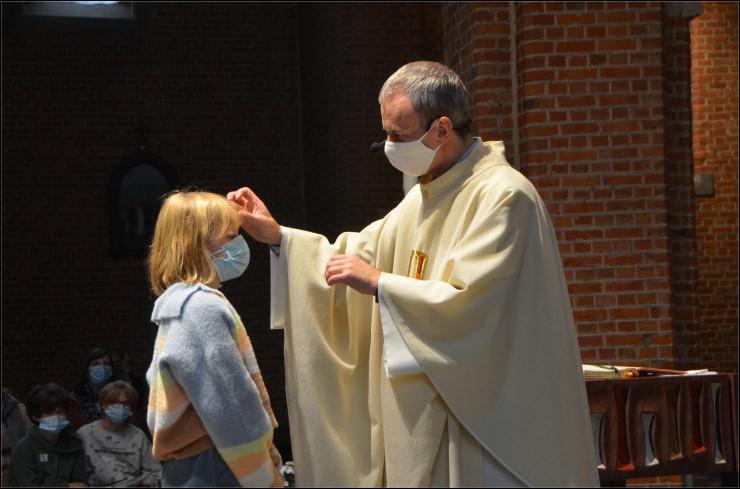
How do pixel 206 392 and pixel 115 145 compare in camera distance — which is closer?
pixel 206 392

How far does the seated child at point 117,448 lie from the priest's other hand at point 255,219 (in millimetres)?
3759

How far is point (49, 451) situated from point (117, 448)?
20.0 inches

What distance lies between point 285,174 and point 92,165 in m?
2.46

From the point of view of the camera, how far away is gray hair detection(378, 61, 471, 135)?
12.1 feet

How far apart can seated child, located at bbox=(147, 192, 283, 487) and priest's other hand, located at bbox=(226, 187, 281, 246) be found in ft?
2.10

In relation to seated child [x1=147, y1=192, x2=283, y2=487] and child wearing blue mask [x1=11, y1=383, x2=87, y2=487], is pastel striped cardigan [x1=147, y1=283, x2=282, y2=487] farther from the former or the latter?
child wearing blue mask [x1=11, y1=383, x2=87, y2=487]

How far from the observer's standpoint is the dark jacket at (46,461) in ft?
23.1

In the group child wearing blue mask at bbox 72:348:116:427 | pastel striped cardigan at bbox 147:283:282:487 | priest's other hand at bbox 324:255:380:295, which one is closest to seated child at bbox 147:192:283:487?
pastel striped cardigan at bbox 147:283:282:487

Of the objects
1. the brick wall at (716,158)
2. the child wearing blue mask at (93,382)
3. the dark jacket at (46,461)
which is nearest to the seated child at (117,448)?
the dark jacket at (46,461)

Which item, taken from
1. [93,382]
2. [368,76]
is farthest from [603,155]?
[368,76]

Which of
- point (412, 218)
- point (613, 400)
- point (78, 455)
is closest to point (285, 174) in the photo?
point (78, 455)

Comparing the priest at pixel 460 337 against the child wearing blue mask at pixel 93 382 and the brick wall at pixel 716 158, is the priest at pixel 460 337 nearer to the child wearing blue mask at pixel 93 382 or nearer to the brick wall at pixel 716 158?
the child wearing blue mask at pixel 93 382

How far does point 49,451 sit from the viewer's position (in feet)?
23.2

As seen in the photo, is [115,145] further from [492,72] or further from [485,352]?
[485,352]
